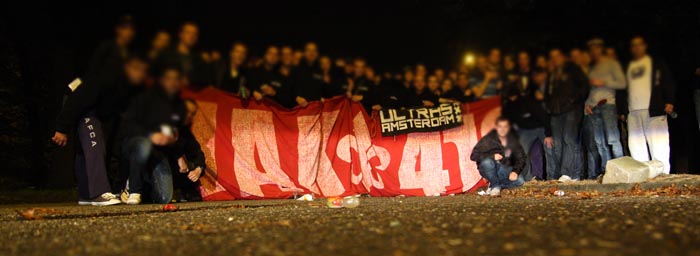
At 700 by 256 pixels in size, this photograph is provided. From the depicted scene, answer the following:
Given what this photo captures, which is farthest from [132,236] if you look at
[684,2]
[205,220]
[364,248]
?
[684,2]

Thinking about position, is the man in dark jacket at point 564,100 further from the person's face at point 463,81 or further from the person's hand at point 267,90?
the person's hand at point 267,90

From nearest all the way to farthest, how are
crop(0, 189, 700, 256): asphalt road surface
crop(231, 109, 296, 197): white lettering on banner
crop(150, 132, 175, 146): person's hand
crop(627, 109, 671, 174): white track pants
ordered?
1. crop(150, 132, 175, 146): person's hand
2. crop(0, 189, 700, 256): asphalt road surface
3. crop(627, 109, 671, 174): white track pants
4. crop(231, 109, 296, 197): white lettering on banner

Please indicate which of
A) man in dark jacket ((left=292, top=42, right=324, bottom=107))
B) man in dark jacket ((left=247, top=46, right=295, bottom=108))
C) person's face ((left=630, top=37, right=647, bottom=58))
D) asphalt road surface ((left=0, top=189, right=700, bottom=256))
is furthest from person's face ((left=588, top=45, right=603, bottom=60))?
man in dark jacket ((left=247, top=46, right=295, bottom=108))

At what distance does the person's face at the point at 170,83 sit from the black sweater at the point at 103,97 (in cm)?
6

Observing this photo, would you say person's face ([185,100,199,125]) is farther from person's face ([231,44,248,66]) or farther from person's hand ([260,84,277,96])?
person's hand ([260,84,277,96])

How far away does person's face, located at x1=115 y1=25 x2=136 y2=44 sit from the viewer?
131cm

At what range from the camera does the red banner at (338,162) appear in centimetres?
957

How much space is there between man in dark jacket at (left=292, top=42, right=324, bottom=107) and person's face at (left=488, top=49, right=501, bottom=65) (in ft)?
2.34

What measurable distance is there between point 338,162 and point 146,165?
Answer: 8.93 m

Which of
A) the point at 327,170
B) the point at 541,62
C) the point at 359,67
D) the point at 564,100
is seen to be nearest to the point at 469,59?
the point at 541,62

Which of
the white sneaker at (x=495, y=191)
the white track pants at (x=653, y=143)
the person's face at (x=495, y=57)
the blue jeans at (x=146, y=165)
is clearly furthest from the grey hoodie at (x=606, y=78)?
the white sneaker at (x=495, y=191)

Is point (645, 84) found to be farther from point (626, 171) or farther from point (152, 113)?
point (626, 171)

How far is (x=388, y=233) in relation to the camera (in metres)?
3.97

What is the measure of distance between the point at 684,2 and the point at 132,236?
151 inches
